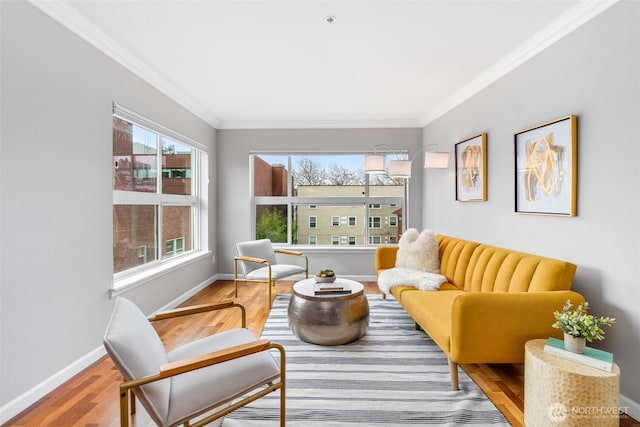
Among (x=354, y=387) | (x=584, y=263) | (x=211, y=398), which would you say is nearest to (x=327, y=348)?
(x=354, y=387)

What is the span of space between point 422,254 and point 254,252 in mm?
2121

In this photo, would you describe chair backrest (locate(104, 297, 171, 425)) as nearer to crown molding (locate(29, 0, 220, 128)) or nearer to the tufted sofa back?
crown molding (locate(29, 0, 220, 128))

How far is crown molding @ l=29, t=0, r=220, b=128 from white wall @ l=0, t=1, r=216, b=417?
5 centimetres

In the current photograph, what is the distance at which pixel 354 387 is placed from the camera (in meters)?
2.18

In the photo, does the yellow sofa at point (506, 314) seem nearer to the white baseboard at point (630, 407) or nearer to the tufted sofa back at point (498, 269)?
the tufted sofa back at point (498, 269)

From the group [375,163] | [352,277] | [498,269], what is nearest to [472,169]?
[375,163]

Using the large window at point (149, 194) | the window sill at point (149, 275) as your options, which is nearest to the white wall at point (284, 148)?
the large window at point (149, 194)

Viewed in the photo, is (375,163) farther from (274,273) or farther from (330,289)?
(274,273)

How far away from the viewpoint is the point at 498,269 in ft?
9.02

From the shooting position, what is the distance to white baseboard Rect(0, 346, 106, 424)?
185cm

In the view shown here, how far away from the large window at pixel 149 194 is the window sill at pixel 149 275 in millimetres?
69

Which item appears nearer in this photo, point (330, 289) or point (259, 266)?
point (330, 289)

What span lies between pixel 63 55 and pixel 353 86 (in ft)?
8.35

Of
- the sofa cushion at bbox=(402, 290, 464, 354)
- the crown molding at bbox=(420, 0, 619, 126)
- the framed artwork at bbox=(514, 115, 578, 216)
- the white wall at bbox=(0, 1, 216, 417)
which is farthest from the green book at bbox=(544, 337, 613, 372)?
the white wall at bbox=(0, 1, 216, 417)
